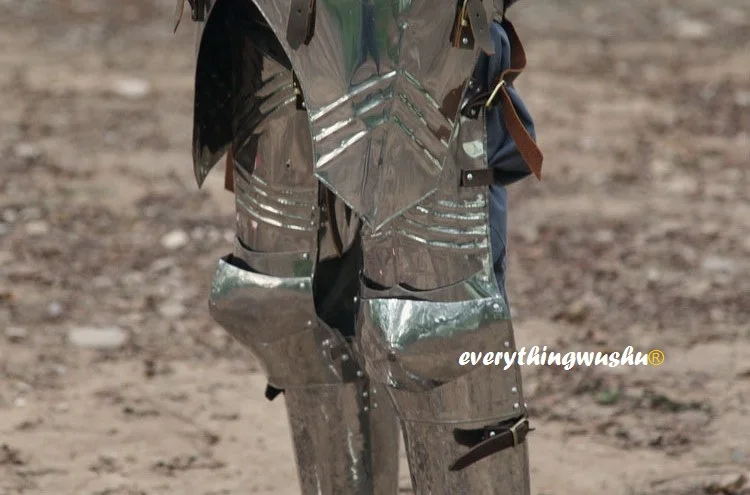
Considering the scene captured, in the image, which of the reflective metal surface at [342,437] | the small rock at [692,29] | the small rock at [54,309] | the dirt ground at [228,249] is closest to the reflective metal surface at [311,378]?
the reflective metal surface at [342,437]

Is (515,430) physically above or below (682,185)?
above

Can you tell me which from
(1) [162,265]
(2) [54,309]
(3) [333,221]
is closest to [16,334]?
(2) [54,309]

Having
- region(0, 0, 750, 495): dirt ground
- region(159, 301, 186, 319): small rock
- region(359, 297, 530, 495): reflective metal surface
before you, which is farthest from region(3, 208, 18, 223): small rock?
region(359, 297, 530, 495): reflective metal surface

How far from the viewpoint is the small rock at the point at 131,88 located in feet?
19.3

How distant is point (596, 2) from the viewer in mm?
7777

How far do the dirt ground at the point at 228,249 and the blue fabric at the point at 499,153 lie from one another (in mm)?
1095

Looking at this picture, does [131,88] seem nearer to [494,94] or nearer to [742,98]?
[742,98]

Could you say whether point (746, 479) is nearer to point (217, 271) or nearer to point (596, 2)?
point (217, 271)

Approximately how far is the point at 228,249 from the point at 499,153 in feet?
8.29

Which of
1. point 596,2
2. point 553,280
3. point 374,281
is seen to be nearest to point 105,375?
point 553,280

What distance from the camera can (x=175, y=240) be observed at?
4.39m

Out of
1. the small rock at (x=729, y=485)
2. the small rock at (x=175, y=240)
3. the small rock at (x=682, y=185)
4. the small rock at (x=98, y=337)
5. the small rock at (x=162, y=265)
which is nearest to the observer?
the small rock at (x=729, y=485)

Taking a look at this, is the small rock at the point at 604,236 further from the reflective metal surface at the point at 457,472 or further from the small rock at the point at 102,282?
the reflective metal surface at the point at 457,472

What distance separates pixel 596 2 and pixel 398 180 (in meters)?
6.28
